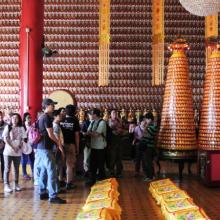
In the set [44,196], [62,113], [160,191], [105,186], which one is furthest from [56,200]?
[62,113]

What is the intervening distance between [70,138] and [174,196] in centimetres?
198

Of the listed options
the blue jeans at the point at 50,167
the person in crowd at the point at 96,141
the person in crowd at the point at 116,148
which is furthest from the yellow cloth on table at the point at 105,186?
the person in crowd at the point at 116,148

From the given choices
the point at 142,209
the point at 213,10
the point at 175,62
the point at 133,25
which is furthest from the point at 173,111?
the point at 133,25

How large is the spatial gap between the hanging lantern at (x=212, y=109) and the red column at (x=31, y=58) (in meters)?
3.37

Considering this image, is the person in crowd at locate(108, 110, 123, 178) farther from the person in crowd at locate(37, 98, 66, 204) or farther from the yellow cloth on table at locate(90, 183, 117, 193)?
the person in crowd at locate(37, 98, 66, 204)

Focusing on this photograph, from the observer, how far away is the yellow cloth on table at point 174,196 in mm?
5676

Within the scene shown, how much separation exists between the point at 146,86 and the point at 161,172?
3.15 m

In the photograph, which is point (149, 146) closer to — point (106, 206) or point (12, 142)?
point (12, 142)

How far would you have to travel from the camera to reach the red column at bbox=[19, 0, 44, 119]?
955cm

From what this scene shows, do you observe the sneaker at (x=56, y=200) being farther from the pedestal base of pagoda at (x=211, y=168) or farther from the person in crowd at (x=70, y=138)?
the pedestal base of pagoda at (x=211, y=168)

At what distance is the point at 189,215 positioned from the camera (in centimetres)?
463

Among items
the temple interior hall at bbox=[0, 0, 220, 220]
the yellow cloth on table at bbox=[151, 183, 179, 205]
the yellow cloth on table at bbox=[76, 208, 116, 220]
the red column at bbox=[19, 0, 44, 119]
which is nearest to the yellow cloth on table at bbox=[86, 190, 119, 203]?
the temple interior hall at bbox=[0, 0, 220, 220]

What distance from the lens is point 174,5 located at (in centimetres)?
1234

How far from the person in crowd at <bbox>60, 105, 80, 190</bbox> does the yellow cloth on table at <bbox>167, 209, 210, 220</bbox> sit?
2625mm
